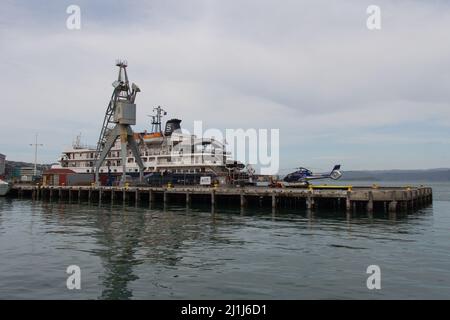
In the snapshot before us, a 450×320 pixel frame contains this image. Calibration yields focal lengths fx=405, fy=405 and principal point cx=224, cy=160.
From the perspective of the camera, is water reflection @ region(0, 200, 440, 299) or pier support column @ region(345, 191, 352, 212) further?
pier support column @ region(345, 191, 352, 212)

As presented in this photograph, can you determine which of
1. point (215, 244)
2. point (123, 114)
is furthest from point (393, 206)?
point (123, 114)

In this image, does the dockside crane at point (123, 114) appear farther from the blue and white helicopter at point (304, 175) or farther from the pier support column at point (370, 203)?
the pier support column at point (370, 203)

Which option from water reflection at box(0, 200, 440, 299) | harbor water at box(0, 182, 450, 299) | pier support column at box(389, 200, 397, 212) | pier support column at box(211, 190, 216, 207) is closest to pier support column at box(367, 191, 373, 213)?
water reflection at box(0, 200, 440, 299)

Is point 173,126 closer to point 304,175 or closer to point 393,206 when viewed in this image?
point 304,175

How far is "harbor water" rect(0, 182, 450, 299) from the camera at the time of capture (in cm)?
1360

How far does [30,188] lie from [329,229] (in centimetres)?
5334

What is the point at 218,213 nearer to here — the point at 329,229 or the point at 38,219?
the point at 329,229

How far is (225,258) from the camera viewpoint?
18.3 m

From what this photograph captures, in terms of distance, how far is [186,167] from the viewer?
6556cm

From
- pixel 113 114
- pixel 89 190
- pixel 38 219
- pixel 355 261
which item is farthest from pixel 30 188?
pixel 355 261

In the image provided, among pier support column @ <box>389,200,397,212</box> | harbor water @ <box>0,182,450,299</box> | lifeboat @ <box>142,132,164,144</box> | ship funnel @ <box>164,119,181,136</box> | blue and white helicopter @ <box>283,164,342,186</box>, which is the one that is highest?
ship funnel @ <box>164,119,181,136</box>

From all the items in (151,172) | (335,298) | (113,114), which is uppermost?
(113,114)

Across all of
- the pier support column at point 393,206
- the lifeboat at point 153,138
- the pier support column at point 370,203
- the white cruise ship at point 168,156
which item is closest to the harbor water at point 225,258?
the pier support column at point 370,203

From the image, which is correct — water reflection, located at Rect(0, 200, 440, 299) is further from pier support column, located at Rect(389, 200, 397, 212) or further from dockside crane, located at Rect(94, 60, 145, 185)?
dockside crane, located at Rect(94, 60, 145, 185)
